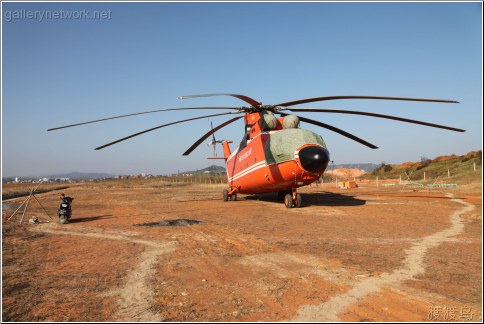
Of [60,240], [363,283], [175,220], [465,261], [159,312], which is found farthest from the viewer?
[175,220]

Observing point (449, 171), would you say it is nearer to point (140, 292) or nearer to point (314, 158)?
point (314, 158)

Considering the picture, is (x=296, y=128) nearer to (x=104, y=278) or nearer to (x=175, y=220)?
(x=175, y=220)

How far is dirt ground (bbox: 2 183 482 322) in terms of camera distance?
4.92 m

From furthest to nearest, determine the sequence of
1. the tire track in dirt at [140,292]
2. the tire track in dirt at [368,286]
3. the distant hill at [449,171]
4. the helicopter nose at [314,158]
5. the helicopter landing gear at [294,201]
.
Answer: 1. the distant hill at [449,171]
2. the helicopter landing gear at [294,201]
3. the helicopter nose at [314,158]
4. the tire track in dirt at [140,292]
5. the tire track in dirt at [368,286]

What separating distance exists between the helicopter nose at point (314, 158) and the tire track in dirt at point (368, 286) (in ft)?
19.5

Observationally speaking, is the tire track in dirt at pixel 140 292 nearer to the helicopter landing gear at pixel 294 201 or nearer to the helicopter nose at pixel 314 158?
the helicopter nose at pixel 314 158

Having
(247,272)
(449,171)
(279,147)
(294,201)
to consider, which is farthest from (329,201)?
(449,171)

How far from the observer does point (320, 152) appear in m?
14.9

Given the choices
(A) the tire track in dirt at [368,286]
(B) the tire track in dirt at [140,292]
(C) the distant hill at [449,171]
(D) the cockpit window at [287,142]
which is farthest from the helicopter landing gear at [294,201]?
(C) the distant hill at [449,171]

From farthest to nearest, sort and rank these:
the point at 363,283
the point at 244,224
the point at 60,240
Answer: the point at 244,224 → the point at 60,240 → the point at 363,283

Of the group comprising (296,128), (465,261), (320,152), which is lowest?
(465,261)

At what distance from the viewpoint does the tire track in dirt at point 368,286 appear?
15.5 feet

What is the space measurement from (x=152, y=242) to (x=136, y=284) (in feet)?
12.2

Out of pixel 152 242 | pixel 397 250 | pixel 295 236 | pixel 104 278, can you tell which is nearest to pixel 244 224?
pixel 295 236
